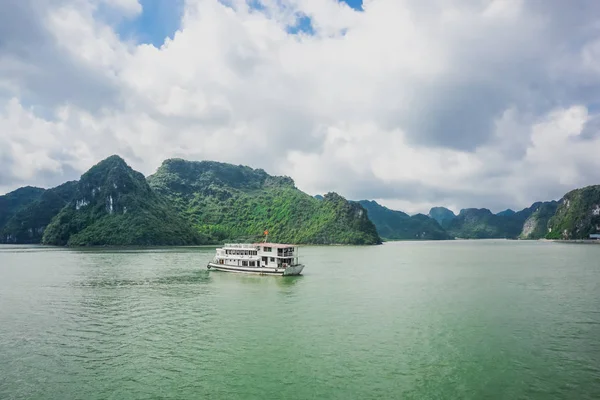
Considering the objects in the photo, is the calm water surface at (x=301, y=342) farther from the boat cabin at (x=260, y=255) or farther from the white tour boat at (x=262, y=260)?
the boat cabin at (x=260, y=255)

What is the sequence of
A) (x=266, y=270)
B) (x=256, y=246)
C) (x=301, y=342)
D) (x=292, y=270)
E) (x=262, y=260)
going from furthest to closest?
(x=256, y=246), (x=262, y=260), (x=292, y=270), (x=266, y=270), (x=301, y=342)

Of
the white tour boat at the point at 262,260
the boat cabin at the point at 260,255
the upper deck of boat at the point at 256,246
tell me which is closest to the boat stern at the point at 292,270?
the white tour boat at the point at 262,260

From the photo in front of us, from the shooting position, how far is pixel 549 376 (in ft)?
84.6

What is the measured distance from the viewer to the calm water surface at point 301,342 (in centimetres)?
2441

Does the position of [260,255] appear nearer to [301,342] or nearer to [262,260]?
[262,260]

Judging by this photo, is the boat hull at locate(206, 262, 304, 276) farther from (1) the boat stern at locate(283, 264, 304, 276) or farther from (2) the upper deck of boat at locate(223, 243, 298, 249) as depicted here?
(2) the upper deck of boat at locate(223, 243, 298, 249)

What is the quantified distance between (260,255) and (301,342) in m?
50.2

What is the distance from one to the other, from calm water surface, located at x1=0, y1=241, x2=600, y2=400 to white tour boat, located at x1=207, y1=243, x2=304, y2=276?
50.5 feet

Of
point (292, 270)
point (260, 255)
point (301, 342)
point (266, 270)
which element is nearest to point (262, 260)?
point (260, 255)

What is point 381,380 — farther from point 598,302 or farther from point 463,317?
point 598,302

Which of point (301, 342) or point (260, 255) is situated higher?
point (260, 255)

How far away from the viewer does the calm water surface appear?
80.1ft

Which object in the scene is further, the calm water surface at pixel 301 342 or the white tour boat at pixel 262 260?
the white tour boat at pixel 262 260

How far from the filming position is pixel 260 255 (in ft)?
274
